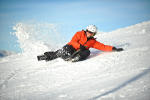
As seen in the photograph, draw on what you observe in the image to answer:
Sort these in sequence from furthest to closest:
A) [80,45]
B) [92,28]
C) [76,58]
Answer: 1. [80,45]
2. [92,28]
3. [76,58]

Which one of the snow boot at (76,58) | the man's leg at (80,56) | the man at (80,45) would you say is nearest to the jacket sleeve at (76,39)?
the man at (80,45)

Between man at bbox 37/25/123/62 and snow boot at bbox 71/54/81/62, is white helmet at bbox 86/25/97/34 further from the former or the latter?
snow boot at bbox 71/54/81/62

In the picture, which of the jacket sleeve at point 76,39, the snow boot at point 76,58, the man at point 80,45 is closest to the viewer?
the snow boot at point 76,58

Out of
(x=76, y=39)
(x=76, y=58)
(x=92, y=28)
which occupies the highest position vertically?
(x=92, y=28)

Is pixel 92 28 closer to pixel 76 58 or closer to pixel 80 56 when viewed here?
pixel 80 56

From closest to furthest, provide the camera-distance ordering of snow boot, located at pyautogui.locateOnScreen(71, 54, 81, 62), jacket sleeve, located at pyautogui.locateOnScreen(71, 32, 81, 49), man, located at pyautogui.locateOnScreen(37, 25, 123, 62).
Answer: snow boot, located at pyautogui.locateOnScreen(71, 54, 81, 62) < man, located at pyautogui.locateOnScreen(37, 25, 123, 62) < jacket sleeve, located at pyautogui.locateOnScreen(71, 32, 81, 49)

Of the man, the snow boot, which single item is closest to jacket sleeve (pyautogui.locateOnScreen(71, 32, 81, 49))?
the man

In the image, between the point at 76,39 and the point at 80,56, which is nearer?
the point at 80,56

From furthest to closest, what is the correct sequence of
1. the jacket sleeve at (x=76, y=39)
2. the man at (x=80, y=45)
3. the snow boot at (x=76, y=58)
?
the jacket sleeve at (x=76, y=39), the man at (x=80, y=45), the snow boot at (x=76, y=58)

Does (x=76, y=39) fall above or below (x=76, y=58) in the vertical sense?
above

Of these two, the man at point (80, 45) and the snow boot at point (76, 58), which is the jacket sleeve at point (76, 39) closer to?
the man at point (80, 45)

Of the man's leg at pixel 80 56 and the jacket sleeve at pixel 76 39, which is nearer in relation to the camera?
the man's leg at pixel 80 56

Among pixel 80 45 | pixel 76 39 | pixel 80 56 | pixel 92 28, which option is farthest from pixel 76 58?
pixel 92 28

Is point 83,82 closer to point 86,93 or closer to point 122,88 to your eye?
point 86,93
